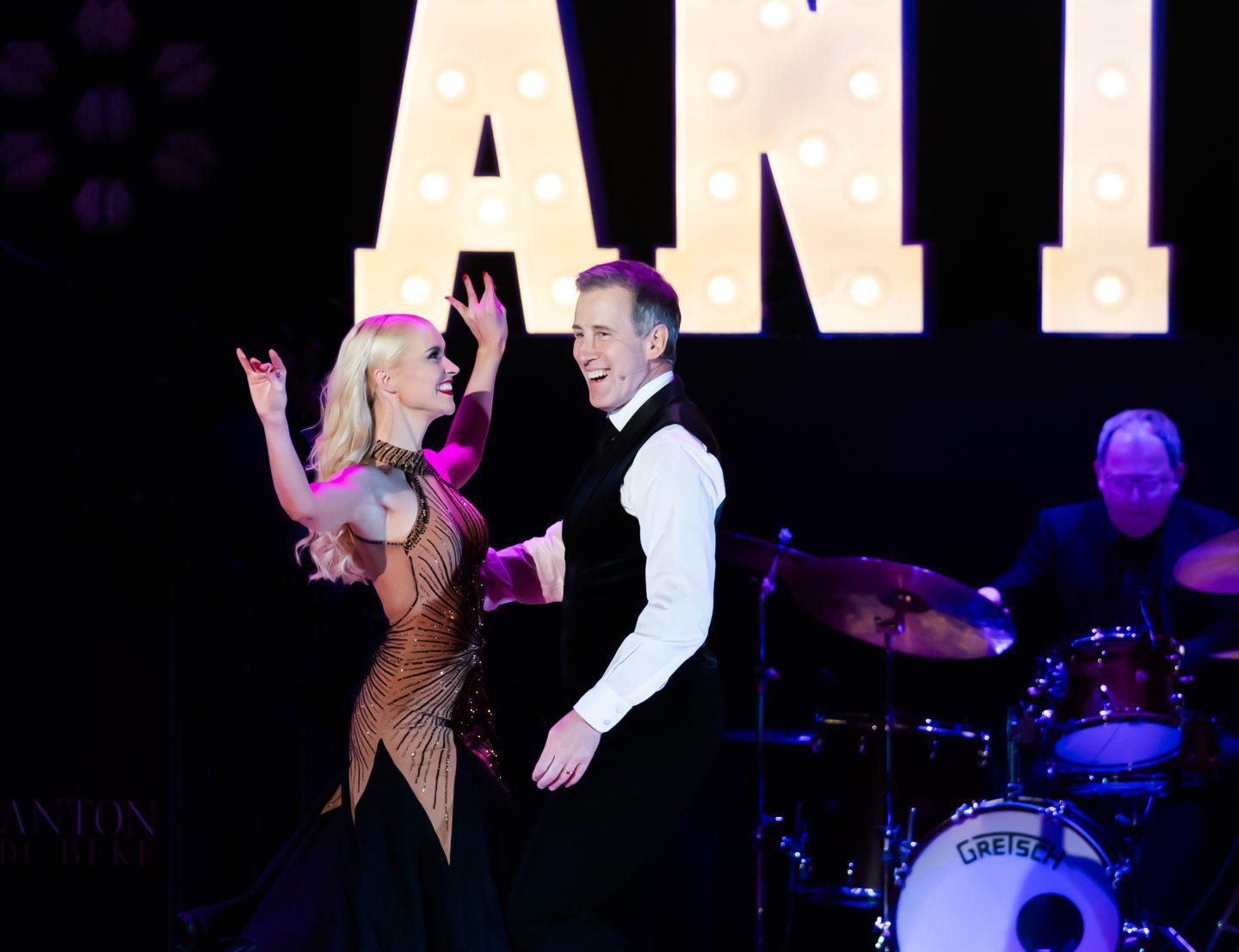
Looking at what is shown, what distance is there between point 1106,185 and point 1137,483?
1.07 m

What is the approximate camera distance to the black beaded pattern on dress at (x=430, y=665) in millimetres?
3564

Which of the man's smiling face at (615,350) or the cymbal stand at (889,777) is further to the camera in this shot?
the cymbal stand at (889,777)

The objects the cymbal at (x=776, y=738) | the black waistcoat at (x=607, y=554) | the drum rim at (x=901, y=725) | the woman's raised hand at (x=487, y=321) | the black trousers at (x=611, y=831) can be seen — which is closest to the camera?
the black trousers at (x=611, y=831)

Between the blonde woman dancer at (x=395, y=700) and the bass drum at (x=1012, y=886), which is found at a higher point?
the blonde woman dancer at (x=395, y=700)

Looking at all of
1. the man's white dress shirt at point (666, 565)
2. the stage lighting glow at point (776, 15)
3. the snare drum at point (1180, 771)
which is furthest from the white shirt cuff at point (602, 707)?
the stage lighting glow at point (776, 15)

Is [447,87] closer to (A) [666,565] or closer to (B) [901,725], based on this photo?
(B) [901,725]

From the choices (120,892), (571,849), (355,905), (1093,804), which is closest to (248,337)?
(120,892)

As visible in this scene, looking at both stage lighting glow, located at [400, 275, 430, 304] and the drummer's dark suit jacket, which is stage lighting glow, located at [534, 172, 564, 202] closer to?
stage lighting glow, located at [400, 275, 430, 304]

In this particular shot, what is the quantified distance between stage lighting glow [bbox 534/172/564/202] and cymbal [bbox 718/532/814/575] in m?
1.48

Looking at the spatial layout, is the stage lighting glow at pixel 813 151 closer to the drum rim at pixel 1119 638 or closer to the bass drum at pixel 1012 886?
the drum rim at pixel 1119 638

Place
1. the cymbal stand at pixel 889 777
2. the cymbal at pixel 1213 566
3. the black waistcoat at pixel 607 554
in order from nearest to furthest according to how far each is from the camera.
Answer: the black waistcoat at pixel 607 554
the cymbal at pixel 1213 566
the cymbal stand at pixel 889 777

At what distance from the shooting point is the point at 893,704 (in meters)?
5.88

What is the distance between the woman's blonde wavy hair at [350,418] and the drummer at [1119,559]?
2.59 metres

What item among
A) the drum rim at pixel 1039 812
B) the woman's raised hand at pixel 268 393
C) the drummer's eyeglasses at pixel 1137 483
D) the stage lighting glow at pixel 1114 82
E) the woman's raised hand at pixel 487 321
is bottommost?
the drum rim at pixel 1039 812
